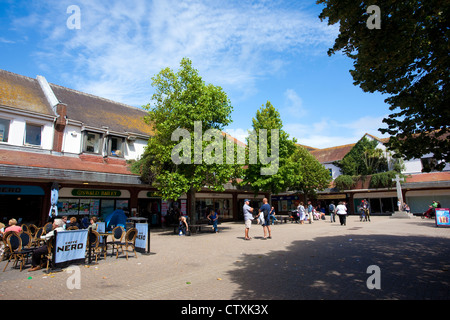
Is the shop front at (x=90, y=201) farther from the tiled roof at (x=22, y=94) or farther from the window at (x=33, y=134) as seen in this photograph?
the tiled roof at (x=22, y=94)

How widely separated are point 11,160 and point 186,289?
13.6 m

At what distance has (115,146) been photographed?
20.4m

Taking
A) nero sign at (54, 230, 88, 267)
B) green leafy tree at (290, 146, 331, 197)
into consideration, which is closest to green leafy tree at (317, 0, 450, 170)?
nero sign at (54, 230, 88, 267)

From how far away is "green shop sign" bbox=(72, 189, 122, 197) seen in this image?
17.1 m

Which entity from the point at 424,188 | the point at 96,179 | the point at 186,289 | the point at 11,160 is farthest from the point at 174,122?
the point at 424,188

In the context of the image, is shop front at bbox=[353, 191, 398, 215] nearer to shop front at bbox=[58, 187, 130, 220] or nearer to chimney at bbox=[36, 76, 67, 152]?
shop front at bbox=[58, 187, 130, 220]

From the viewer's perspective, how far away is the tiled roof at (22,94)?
16359mm

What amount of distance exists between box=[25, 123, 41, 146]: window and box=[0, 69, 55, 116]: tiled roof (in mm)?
1048

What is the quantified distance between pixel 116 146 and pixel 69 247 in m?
13.8

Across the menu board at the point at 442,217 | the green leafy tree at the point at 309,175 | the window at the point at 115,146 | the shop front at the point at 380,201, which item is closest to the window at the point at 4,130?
the window at the point at 115,146

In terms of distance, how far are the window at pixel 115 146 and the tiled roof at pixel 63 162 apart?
531 millimetres


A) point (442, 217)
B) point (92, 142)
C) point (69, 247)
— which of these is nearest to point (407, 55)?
point (69, 247)

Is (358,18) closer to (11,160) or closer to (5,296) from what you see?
(5,296)
